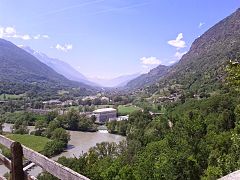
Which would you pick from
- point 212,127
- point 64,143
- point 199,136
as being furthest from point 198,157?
point 64,143

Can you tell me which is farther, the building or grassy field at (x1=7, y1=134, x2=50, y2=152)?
the building

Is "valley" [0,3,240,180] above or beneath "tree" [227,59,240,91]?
beneath

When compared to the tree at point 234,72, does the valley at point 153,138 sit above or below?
below

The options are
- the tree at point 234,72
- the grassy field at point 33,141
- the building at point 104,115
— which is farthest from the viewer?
the building at point 104,115

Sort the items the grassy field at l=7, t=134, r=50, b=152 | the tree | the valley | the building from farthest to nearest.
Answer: the building
the grassy field at l=7, t=134, r=50, b=152
the valley
the tree

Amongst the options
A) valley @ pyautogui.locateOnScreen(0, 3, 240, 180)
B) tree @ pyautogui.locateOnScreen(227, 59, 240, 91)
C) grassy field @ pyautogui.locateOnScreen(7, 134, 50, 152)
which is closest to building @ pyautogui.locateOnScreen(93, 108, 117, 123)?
valley @ pyautogui.locateOnScreen(0, 3, 240, 180)

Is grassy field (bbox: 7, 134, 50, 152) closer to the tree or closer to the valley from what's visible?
the valley

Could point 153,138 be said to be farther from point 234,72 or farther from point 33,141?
point 234,72

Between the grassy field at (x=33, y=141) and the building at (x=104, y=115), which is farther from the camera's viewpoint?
the building at (x=104, y=115)

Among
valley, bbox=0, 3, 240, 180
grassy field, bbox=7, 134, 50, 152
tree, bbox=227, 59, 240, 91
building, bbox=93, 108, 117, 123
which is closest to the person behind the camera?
tree, bbox=227, 59, 240, 91

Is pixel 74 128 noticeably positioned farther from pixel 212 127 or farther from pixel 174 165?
pixel 174 165

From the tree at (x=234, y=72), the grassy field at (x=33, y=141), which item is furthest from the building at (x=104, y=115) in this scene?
the tree at (x=234, y=72)

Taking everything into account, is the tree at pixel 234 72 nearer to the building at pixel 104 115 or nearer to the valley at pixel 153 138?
the valley at pixel 153 138

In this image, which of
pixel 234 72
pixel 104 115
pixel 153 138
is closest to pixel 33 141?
pixel 153 138
